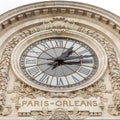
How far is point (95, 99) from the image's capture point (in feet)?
48.1

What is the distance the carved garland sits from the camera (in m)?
14.8

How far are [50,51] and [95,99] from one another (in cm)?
295

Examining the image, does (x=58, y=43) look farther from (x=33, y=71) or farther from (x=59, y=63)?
(x=33, y=71)

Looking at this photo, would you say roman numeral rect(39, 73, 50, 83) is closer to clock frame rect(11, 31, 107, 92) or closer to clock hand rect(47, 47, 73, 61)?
clock frame rect(11, 31, 107, 92)

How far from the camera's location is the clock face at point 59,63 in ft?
51.1

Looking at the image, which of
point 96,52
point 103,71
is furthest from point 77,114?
point 96,52

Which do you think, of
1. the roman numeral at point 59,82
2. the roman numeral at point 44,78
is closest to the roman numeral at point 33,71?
the roman numeral at point 44,78

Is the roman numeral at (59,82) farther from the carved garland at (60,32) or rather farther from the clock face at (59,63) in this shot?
the carved garland at (60,32)

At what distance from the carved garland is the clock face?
45 centimetres

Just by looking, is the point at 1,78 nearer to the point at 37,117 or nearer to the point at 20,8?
the point at 37,117

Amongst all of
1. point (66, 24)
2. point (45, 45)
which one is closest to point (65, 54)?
point (45, 45)

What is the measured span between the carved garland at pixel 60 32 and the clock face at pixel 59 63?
446 millimetres

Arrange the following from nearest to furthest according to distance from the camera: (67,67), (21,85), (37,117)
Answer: (37,117), (21,85), (67,67)

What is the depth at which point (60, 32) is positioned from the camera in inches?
674
